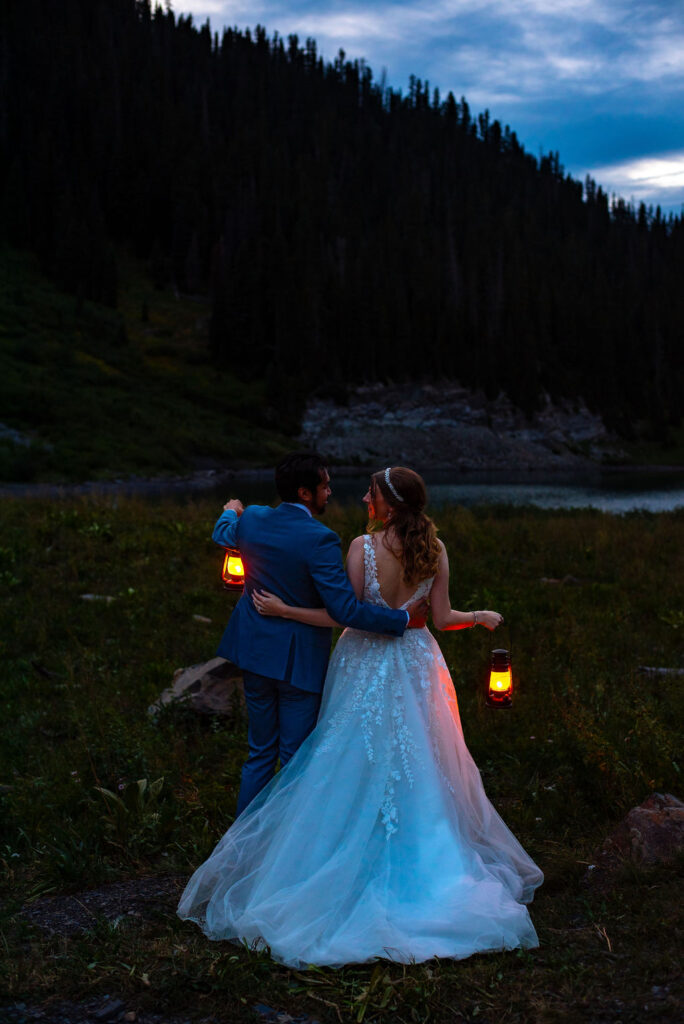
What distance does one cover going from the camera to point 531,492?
49156mm

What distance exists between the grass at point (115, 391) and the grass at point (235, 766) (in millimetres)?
35544

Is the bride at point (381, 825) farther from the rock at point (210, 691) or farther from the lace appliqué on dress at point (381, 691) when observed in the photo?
the rock at point (210, 691)

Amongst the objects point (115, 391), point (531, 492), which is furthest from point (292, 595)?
point (115, 391)

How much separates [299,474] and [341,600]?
675 millimetres

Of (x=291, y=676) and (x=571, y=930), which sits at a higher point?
(x=291, y=676)

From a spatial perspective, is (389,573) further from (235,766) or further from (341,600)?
(235,766)

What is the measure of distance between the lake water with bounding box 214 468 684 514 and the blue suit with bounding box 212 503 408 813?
1042 inches

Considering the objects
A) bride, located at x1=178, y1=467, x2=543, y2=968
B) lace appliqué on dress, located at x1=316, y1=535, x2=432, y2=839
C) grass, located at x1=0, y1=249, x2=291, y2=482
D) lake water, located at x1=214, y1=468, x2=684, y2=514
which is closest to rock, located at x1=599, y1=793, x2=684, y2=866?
bride, located at x1=178, y1=467, x2=543, y2=968

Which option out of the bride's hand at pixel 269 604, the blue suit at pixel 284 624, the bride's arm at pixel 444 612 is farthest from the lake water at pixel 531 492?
the bride's hand at pixel 269 604

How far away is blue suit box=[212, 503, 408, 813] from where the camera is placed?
450cm

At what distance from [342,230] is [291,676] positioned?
11886cm

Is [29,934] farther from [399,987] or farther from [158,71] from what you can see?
[158,71]

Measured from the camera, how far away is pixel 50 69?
113812 mm

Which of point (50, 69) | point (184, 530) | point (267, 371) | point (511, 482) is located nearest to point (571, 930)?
point (184, 530)
